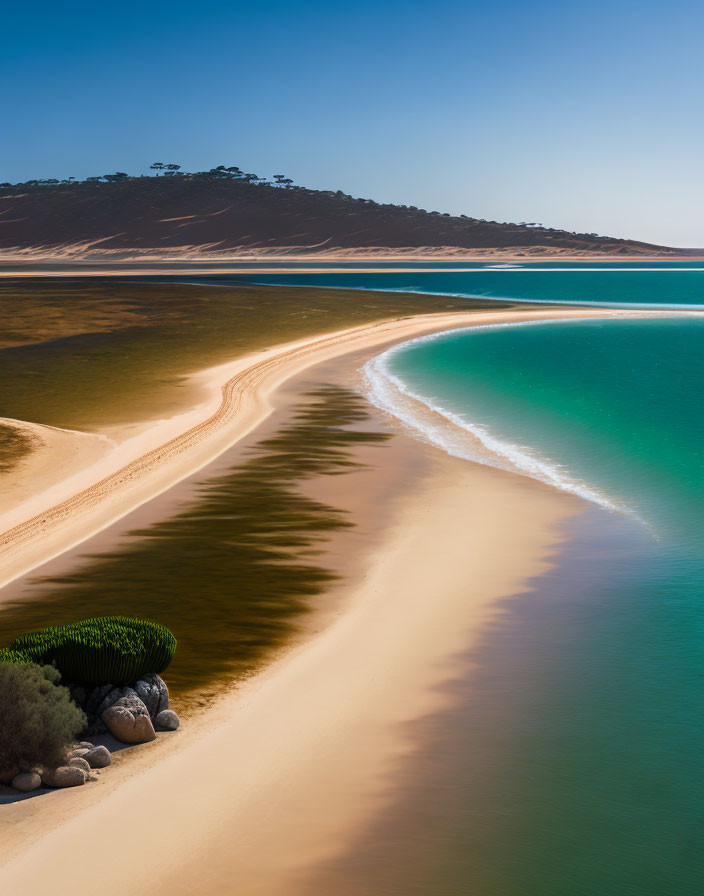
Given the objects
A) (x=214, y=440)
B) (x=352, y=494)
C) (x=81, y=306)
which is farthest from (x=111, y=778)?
(x=81, y=306)

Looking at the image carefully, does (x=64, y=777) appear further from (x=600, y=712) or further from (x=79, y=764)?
(x=600, y=712)

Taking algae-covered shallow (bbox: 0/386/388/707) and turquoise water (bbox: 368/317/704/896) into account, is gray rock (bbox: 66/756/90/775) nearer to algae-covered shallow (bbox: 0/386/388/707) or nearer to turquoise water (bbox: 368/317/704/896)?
algae-covered shallow (bbox: 0/386/388/707)

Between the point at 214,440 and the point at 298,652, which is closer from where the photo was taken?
the point at 298,652

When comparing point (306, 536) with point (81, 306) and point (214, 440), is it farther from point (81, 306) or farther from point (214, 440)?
point (81, 306)

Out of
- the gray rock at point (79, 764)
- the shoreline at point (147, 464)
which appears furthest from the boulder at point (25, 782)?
the shoreline at point (147, 464)

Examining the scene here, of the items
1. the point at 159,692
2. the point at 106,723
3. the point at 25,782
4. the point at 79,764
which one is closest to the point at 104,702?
the point at 106,723

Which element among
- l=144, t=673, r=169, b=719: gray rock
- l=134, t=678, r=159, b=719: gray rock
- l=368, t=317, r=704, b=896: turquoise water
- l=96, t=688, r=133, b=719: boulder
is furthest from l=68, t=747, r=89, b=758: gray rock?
l=368, t=317, r=704, b=896: turquoise water
